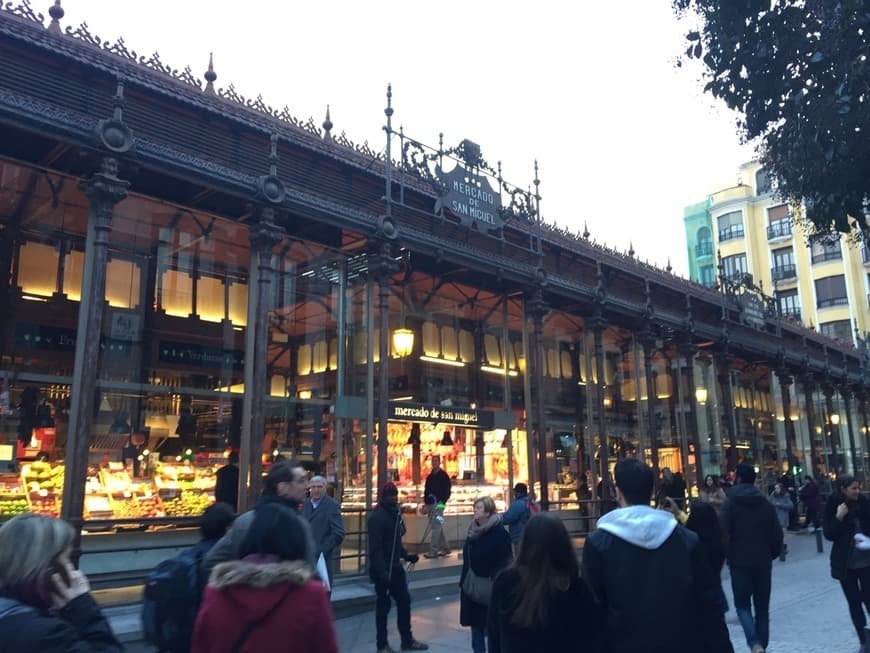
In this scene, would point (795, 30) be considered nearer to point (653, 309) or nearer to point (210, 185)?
point (210, 185)

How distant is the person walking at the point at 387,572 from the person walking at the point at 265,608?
17.7ft

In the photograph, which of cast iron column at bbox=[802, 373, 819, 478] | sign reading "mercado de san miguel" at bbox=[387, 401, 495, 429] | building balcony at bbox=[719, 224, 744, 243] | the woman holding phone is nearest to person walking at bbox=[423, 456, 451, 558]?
sign reading "mercado de san miguel" at bbox=[387, 401, 495, 429]

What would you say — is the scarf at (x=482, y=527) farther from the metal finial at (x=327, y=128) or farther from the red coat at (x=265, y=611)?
the metal finial at (x=327, y=128)

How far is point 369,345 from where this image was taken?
13.1 meters

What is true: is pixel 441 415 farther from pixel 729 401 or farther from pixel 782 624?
pixel 729 401

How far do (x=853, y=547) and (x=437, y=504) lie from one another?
9.03 meters

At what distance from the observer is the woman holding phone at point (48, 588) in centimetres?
258

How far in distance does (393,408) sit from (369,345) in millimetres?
1281

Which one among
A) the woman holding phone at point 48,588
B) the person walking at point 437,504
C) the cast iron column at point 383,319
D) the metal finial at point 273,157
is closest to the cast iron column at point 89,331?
the metal finial at point 273,157

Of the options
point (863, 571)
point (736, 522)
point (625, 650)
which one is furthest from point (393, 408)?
point (625, 650)

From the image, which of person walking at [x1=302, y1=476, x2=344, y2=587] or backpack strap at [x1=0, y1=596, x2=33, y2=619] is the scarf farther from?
backpack strap at [x1=0, y1=596, x2=33, y2=619]

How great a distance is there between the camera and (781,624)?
9242 mm

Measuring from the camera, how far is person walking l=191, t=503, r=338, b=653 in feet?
9.09

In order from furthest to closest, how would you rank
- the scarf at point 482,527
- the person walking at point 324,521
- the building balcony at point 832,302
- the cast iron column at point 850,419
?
the building balcony at point 832,302 < the cast iron column at point 850,419 < the person walking at point 324,521 < the scarf at point 482,527
